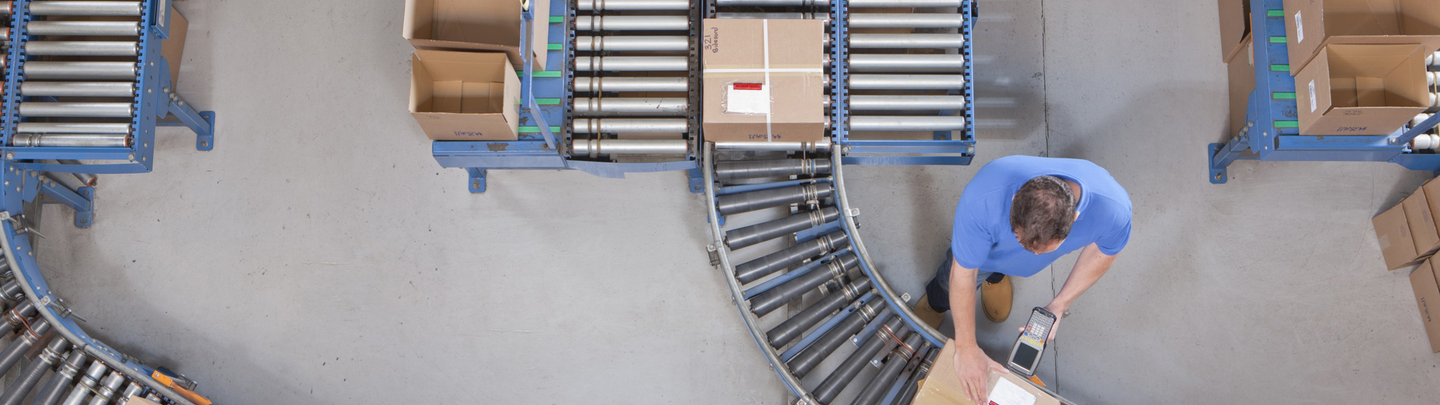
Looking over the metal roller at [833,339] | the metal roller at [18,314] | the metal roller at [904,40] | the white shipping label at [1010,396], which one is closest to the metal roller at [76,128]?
the metal roller at [18,314]

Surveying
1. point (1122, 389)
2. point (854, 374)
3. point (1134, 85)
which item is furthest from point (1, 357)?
point (1134, 85)

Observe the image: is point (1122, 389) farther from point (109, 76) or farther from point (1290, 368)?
point (109, 76)

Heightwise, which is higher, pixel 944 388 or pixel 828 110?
pixel 828 110

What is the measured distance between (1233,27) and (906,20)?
Result: 5.36 ft

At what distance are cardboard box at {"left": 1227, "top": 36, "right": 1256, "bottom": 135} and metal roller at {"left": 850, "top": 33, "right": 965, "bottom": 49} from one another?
133 centimetres

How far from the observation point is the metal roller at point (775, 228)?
3.52m

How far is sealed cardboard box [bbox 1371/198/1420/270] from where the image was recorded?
3.58 m

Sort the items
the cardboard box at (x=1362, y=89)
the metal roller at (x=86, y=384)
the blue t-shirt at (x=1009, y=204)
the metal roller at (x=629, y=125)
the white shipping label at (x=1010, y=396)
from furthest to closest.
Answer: the metal roller at (x=86, y=384) → the metal roller at (x=629, y=125) → the cardboard box at (x=1362, y=89) → the white shipping label at (x=1010, y=396) → the blue t-shirt at (x=1009, y=204)

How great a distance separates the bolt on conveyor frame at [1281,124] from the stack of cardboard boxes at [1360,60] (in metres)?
0.04

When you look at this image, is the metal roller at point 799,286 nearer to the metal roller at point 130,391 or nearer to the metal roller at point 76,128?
the metal roller at point 130,391

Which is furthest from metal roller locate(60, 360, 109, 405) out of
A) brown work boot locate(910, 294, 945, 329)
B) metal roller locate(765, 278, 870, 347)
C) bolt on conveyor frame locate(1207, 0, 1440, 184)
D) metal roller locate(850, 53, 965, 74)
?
bolt on conveyor frame locate(1207, 0, 1440, 184)

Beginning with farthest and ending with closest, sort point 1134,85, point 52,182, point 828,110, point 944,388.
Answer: point 1134,85 → point 52,182 → point 828,110 → point 944,388

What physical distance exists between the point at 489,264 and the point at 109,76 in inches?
72.1

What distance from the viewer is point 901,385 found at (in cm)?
346
